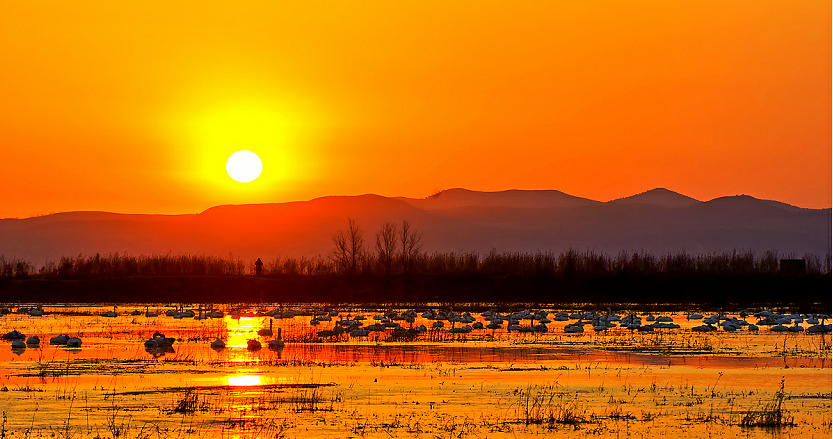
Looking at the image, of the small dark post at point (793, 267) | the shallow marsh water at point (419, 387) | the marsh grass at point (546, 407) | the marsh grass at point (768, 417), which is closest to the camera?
the shallow marsh water at point (419, 387)

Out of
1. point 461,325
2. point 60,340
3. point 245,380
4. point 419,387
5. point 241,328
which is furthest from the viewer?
point 461,325

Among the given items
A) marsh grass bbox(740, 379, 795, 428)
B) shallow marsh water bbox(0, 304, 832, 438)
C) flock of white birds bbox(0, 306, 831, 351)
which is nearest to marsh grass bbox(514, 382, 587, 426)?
shallow marsh water bbox(0, 304, 832, 438)

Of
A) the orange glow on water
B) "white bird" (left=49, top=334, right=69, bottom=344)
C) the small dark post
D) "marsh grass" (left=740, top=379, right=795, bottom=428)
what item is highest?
the small dark post

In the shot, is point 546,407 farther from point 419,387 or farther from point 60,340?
point 60,340

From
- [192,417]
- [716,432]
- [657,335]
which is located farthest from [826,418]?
[657,335]

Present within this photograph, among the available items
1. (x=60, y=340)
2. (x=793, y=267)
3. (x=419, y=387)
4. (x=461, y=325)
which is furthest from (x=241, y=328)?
(x=793, y=267)

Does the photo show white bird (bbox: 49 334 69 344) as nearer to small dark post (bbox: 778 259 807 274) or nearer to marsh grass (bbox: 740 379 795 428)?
marsh grass (bbox: 740 379 795 428)

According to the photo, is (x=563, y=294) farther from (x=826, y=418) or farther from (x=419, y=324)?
(x=826, y=418)

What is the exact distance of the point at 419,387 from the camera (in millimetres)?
20094

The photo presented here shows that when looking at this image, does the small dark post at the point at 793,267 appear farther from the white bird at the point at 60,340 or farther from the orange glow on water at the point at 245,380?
the orange glow on water at the point at 245,380

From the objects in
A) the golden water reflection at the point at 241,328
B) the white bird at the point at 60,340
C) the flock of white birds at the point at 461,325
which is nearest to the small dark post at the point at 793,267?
the flock of white birds at the point at 461,325

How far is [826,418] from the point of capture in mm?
16703

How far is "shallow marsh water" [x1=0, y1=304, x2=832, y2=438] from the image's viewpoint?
52.0ft

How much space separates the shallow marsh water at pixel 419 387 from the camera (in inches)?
623
